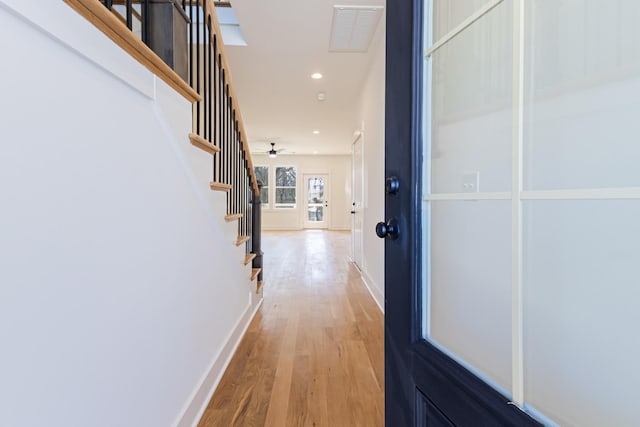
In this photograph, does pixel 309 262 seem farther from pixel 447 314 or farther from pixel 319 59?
pixel 447 314

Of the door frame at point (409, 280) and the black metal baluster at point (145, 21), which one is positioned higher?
the black metal baluster at point (145, 21)

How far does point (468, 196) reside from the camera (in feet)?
2.39

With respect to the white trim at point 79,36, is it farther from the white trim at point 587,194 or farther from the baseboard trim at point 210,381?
the baseboard trim at point 210,381

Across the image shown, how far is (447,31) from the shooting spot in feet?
2.55

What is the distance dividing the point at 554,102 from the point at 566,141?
0.22ft

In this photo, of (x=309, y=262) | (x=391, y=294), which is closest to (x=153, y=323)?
(x=391, y=294)

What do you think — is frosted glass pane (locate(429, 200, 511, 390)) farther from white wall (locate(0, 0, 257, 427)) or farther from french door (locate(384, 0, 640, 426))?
white wall (locate(0, 0, 257, 427))

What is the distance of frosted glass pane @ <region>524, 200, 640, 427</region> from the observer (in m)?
0.46

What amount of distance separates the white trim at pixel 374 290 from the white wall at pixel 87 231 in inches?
78.6

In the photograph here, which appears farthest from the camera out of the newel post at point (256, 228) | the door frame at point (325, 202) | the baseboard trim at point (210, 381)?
the door frame at point (325, 202)

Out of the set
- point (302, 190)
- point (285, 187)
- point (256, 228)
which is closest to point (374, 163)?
point (256, 228)

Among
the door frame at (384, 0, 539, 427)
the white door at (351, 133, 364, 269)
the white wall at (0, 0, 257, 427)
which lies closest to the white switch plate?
the door frame at (384, 0, 539, 427)

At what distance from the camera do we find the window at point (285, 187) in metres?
11.1

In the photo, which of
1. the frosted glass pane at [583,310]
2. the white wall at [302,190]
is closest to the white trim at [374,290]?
the frosted glass pane at [583,310]
